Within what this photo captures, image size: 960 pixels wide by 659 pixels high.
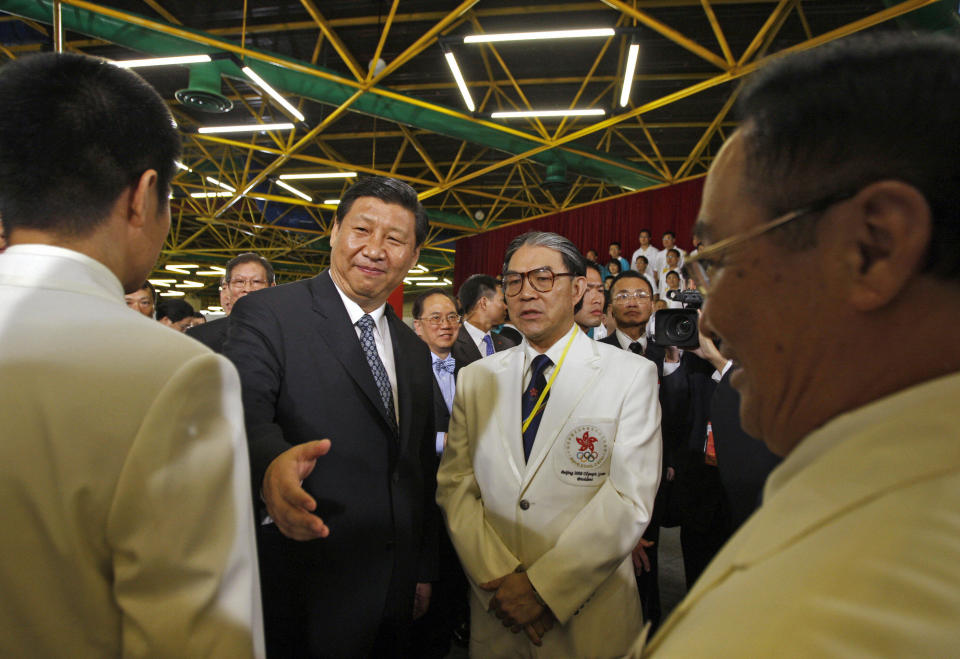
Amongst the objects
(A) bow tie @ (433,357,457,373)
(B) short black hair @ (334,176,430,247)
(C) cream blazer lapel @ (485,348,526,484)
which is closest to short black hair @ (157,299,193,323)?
(A) bow tie @ (433,357,457,373)

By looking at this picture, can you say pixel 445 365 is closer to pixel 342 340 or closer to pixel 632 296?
pixel 632 296

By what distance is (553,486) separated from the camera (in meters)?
1.77

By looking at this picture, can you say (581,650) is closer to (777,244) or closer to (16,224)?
(777,244)

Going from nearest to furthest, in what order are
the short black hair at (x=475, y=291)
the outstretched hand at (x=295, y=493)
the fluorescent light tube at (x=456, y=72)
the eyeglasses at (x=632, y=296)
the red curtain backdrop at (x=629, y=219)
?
the outstretched hand at (x=295, y=493), the eyeglasses at (x=632, y=296), the short black hair at (x=475, y=291), the fluorescent light tube at (x=456, y=72), the red curtain backdrop at (x=629, y=219)

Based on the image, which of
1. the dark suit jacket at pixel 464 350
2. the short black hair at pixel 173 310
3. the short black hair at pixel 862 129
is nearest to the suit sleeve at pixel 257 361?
the short black hair at pixel 862 129

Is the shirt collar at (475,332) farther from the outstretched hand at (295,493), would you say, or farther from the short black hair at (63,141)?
the short black hair at (63,141)

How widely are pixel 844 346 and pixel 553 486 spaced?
1.30 m

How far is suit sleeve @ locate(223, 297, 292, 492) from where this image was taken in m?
1.46

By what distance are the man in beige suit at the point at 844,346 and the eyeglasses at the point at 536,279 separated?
136 centimetres

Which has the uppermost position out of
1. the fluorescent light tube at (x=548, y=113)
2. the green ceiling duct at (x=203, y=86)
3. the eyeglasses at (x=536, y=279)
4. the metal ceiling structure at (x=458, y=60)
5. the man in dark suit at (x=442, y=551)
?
the metal ceiling structure at (x=458, y=60)

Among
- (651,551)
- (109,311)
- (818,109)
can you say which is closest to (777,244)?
(818,109)

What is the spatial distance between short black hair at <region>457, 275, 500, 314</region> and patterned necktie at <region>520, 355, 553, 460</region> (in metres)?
2.54

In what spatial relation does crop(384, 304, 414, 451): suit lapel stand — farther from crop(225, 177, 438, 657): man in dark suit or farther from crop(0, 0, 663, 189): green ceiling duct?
crop(0, 0, 663, 189): green ceiling duct

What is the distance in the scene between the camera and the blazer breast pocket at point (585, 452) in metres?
1.77
